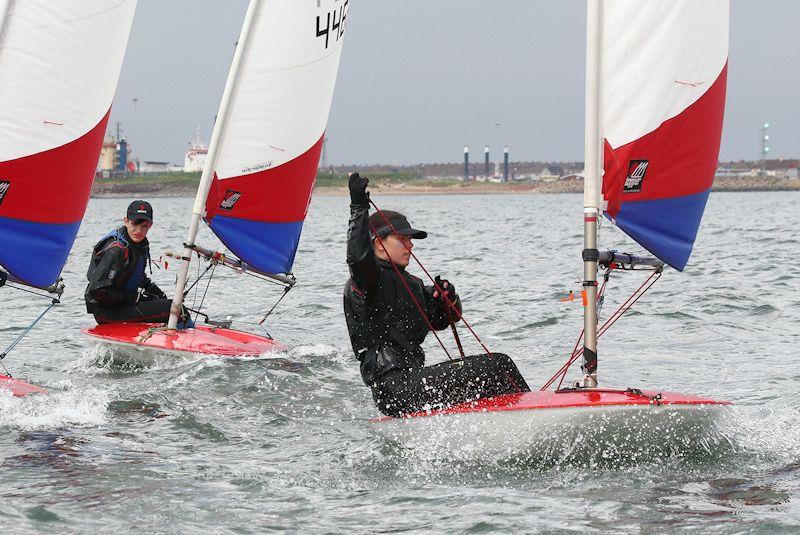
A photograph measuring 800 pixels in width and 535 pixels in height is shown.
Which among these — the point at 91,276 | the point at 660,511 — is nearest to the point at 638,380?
the point at 660,511

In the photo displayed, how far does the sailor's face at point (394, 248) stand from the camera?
6047mm

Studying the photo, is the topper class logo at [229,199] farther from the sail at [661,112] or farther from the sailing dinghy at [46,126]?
the sail at [661,112]

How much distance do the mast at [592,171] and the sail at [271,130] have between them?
4842 millimetres

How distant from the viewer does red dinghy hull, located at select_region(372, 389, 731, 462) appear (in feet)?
18.3

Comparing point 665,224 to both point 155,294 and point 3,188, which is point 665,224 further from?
point 155,294

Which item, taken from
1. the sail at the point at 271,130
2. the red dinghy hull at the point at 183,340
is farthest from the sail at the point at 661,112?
the sail at the point at 271,130

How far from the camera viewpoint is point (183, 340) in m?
9.63

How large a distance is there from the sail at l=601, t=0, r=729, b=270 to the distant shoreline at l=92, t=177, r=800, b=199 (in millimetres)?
101520

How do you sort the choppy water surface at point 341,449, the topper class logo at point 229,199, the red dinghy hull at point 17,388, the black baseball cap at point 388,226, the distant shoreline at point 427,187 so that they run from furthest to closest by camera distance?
the distant shoreline at point 427,187
the topper class logo at point 229,199
the red dinghy hull at point 17,388
the black baseball cap at point 388,226
the choppy water surface at point 341,449

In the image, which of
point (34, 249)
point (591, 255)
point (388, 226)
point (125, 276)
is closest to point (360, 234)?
point (388, 226)

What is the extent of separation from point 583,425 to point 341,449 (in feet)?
5.63

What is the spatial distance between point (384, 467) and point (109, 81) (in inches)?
161

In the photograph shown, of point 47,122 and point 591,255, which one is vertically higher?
point 47,122

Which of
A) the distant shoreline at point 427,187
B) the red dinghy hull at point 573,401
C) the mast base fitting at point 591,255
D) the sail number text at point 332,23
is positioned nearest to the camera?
the red dinghy hull at point 573,401
